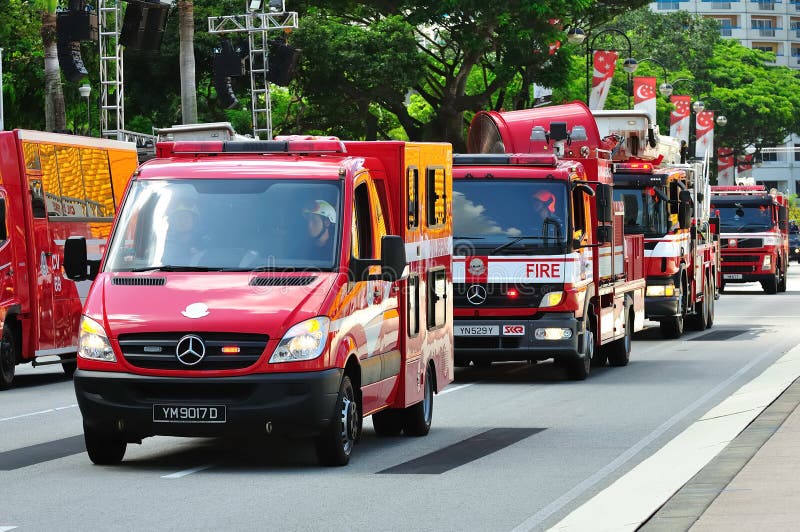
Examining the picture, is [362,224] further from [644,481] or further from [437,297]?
[644,481]

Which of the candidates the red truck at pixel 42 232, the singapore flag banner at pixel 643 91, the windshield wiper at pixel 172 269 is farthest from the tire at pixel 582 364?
the singapore flag banner at pixel 643 91

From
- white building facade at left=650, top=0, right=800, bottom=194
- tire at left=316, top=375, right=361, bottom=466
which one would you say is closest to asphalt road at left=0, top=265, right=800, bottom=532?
tire at left=316, top=375, right=361, bottom=466

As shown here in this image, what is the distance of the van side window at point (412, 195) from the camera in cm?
1379

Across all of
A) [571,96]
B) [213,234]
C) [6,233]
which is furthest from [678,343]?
[571,96]

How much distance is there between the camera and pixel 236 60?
157 feet

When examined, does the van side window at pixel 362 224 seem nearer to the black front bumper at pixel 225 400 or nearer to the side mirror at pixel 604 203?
the black front bumper at pixel 225 400

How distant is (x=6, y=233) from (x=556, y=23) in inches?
1220

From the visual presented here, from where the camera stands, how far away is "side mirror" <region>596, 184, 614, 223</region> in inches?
833

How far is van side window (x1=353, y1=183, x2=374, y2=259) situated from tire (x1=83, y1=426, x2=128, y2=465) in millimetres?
2197

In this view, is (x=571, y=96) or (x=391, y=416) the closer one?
(x=391, y=416)

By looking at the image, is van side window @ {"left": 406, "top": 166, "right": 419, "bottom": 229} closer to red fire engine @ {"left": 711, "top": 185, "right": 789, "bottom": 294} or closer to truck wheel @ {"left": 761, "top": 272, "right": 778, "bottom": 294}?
red fire engine @ {"left": 711, "top": 185, "right": 789, "bottom": 294}

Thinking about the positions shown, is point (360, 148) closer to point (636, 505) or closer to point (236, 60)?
point (636, 505)

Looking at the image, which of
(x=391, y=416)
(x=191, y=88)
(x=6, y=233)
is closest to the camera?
(x=391, y=416)

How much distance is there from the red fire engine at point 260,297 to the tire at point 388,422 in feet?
0.10
